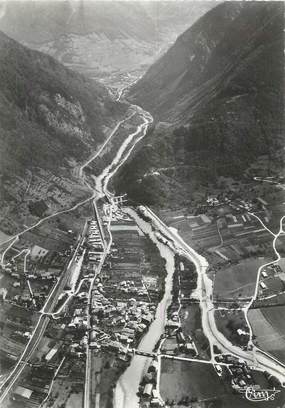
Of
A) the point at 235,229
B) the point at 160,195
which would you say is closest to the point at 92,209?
the point at 160,195

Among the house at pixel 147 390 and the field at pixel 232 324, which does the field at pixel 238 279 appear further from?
the house at pixel 147 390

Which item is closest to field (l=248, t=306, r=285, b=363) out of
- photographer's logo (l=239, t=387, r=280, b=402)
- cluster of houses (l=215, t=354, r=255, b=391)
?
cluster of houses (l=215, t=354, r=255, b=391)

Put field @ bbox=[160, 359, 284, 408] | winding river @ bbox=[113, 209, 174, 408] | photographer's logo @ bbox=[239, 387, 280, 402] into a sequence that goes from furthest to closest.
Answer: winding river @ bbox=[113, 209, 174, 408], photographer's logo @ bbox=[239, 387, 280, 402], field @ bbox=[160, 359, 284, 408]

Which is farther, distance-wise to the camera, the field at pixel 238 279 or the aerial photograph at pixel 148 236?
the field at pixel 238 279

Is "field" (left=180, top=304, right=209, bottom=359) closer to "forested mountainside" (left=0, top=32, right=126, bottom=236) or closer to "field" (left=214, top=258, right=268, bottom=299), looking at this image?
"field" (left=214, top=258, right=268, bottom=299)

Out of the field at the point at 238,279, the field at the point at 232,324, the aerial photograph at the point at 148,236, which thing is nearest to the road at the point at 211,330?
the aerial photograph at the point at 148,236

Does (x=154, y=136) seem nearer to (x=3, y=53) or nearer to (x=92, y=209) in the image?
(x=92, y=209)
